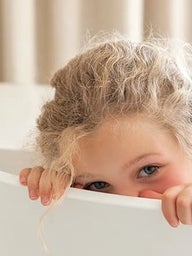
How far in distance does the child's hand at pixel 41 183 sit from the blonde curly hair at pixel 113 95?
0.02 metres

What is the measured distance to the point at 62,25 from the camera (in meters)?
1.54

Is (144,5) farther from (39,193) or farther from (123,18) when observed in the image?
(39,193)

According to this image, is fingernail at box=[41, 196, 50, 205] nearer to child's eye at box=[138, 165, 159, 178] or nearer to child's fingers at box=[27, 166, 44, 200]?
child's fingers at box=[27, 166, 44, 200]

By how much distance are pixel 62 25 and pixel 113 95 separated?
805mm

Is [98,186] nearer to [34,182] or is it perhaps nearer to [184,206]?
[34,182]

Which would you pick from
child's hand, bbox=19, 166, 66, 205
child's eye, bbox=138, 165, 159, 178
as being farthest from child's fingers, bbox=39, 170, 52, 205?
child's eye, bbox=138, 165, 159, 178

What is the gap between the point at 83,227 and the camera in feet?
2.15

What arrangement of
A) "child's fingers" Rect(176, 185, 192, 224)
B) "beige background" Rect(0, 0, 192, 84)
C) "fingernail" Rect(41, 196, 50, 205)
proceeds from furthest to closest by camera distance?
"beige background" Rect(0, 0, 192, 84)
"fingernail" Rect(41, 196, 50, 205)
"child's fingers" Rect(176, 185, 192, 224)

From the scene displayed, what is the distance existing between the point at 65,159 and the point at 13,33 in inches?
32.9

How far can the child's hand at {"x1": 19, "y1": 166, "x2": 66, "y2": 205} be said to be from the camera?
0.70 metres

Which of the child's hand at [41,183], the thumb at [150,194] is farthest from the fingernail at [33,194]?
the thumb at [150,194]

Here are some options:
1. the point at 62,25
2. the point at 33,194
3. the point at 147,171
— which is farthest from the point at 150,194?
the point at 62,25

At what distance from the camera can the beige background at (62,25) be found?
4.95 ft

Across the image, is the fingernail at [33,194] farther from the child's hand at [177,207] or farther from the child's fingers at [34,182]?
the child's hand at [177,207]
